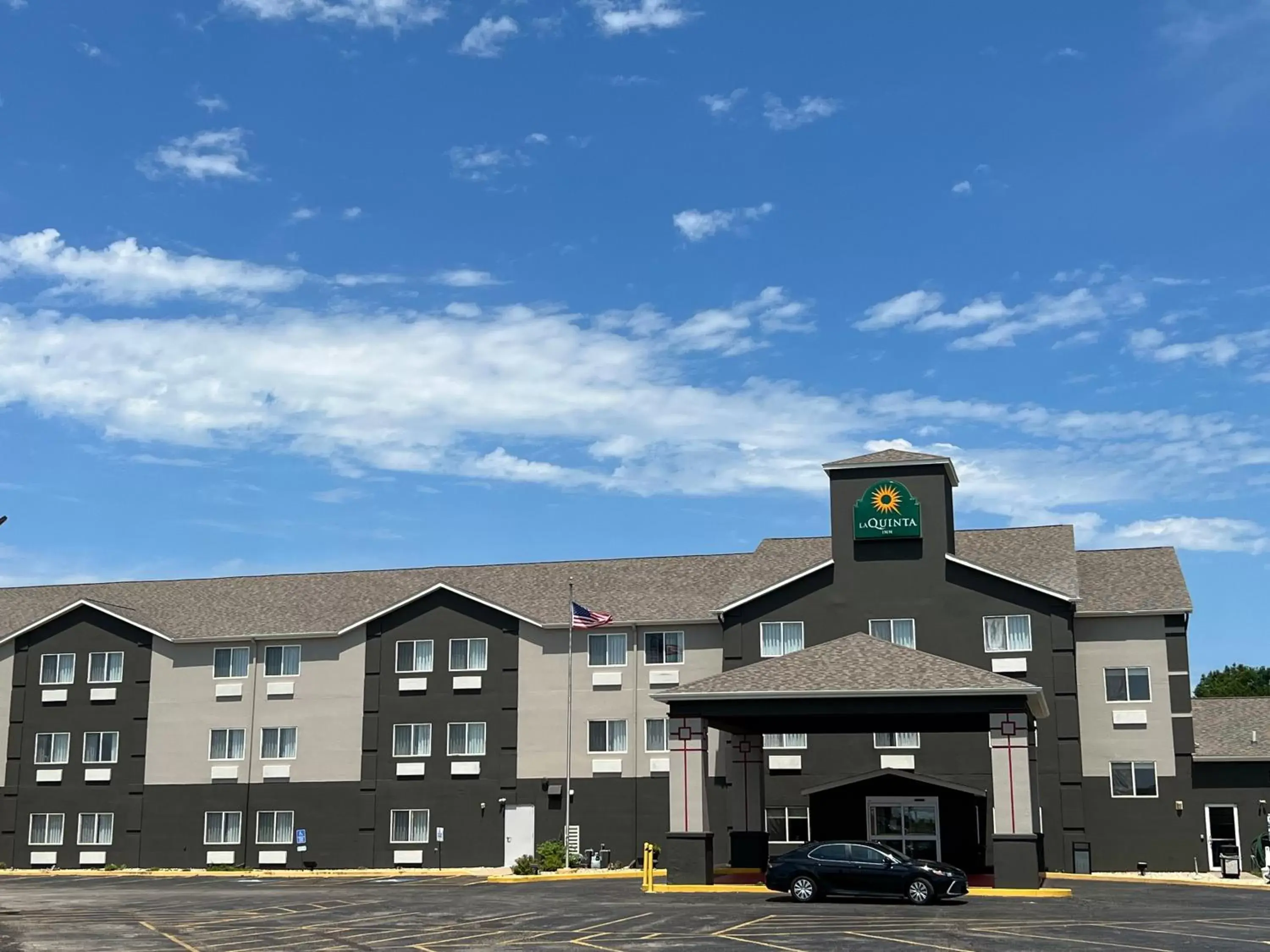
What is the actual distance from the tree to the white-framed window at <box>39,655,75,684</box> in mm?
80290

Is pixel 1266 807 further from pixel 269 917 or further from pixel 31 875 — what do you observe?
pixel 31 875

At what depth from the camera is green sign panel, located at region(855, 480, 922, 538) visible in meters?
52.5

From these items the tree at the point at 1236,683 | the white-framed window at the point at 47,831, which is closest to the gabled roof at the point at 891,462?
the white-framed window at the point at 47,831

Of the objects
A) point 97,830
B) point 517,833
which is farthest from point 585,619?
point 97,830

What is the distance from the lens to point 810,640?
52875 millimetres

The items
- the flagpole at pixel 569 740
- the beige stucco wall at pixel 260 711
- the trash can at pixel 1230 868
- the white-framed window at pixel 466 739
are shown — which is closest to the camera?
the trash can at pixel 1230 868

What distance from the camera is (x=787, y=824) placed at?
51906mm

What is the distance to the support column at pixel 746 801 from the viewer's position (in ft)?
142

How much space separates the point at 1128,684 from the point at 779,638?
1234 cm

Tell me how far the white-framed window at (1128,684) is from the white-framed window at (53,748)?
41.0m

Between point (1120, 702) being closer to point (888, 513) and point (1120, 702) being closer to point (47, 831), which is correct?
point (888, 513)

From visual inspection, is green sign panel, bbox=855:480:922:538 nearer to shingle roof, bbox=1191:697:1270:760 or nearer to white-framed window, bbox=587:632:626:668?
white-framed window, bbox=587:632:626:668

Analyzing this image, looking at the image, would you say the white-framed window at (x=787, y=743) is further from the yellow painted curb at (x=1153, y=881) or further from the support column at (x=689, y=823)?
the support column at (x=689, y=823)

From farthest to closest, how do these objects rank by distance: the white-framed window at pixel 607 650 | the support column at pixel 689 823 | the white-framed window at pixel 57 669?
1. the white-framed window at pixel 57 669
2. the white-framed window at pixel 607 650
3. the support column at pixel 689 823
